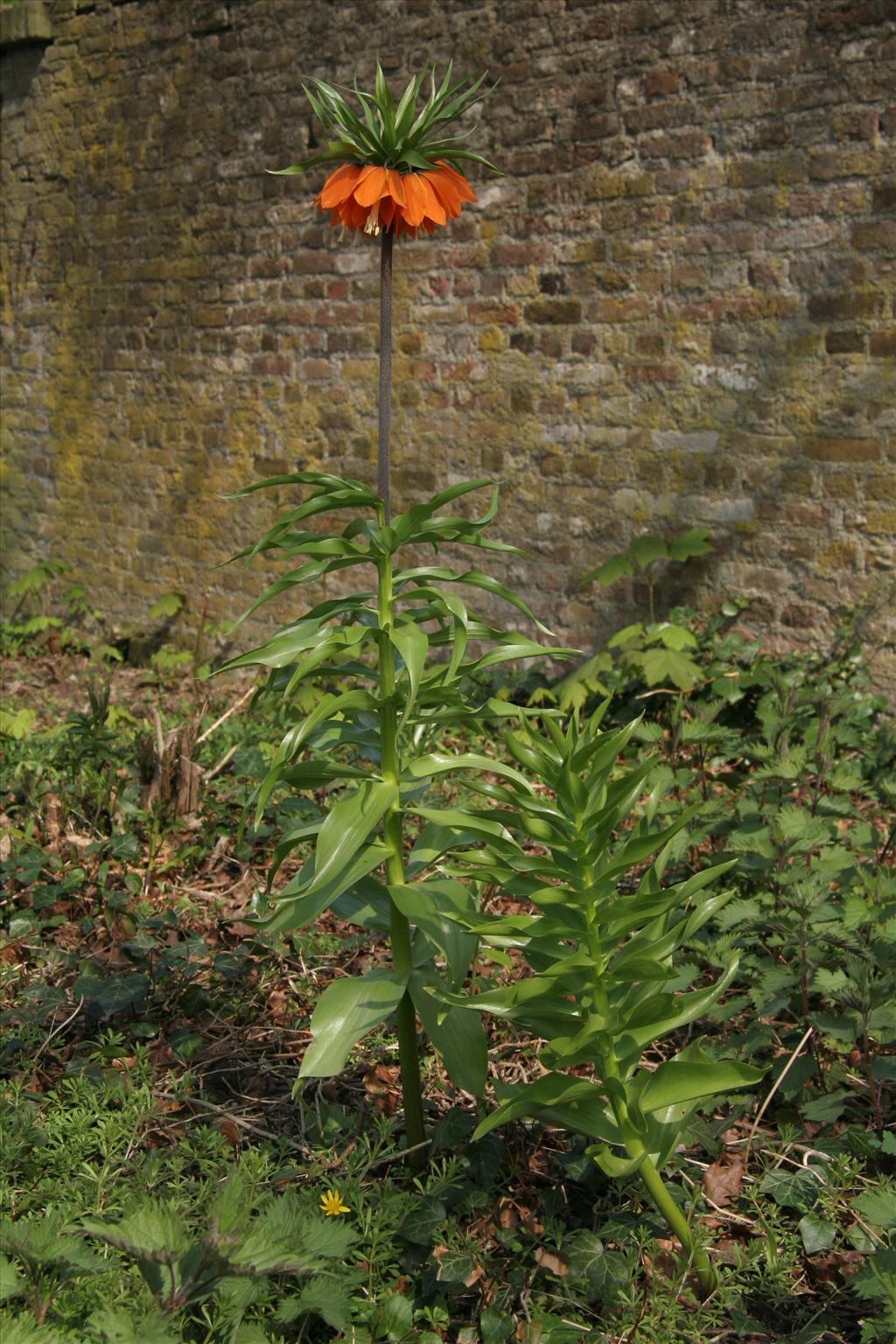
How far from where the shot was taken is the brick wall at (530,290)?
453 cm

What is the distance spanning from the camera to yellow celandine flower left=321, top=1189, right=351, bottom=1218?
206 centimetres

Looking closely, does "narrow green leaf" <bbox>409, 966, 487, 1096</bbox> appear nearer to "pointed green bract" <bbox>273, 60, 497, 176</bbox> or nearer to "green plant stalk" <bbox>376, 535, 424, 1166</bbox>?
"green plant stalk" <bbox>376, 535, 424, 1166</bbox>

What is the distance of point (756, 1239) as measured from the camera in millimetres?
2193

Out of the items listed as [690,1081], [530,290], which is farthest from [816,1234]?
[530,290]

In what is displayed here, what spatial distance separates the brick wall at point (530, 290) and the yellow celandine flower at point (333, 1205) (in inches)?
125

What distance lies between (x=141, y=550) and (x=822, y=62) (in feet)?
14.0

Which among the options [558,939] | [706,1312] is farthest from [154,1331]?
[706,1312]

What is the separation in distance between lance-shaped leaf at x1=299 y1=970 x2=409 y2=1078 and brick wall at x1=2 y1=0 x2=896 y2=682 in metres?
3.06

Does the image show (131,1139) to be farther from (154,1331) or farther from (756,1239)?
(756,1239)

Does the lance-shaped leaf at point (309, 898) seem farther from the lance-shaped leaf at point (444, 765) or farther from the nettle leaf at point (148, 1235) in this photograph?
the nettle leaf at point (148, 1235)

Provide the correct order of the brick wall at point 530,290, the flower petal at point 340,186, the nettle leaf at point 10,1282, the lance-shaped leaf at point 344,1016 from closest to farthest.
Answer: the nettle leaf at point 10,1282, the lance-shaped leaf at point 344,1016, the flower petal at point 340,186, the brick wall at point 530,290

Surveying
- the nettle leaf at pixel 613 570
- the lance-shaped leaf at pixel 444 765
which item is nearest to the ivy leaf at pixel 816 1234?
the lance-shaped leaf at pixel 444 765

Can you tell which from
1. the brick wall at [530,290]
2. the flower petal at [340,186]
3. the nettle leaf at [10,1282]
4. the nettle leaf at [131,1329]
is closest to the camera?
the nettle leaf at [131,1329]

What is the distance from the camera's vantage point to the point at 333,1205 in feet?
6.76
